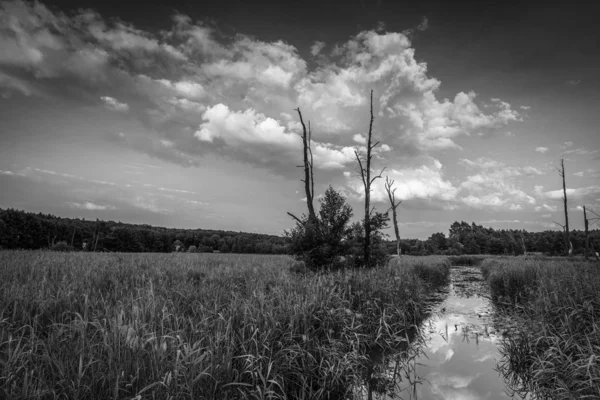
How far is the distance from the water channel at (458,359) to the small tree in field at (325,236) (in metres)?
5.45

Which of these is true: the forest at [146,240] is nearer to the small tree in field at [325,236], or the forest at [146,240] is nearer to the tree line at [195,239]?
the tree line at [195,239]

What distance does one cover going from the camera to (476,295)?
52.5 feet

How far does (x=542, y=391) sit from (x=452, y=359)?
1.84 meters

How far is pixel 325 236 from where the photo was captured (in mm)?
15008

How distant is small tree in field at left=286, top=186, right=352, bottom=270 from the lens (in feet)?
48.0

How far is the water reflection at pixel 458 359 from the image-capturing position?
16.6ft

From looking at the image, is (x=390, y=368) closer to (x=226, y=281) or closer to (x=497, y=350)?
(x=497, y=350)

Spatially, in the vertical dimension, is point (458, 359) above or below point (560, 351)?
below

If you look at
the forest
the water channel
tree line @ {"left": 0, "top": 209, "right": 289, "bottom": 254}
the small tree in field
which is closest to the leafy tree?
the forest

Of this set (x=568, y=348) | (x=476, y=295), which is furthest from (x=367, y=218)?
(x=568, y=348)

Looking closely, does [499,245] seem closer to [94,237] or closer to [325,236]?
[325,236]

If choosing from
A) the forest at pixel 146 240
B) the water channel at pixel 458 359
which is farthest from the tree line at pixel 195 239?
the water channel at pixel 458 359

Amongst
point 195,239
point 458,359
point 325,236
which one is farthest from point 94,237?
point 458,359

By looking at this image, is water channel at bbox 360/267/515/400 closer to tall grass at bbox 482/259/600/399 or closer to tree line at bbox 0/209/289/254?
tall grass at bbox 482/259/600/399
